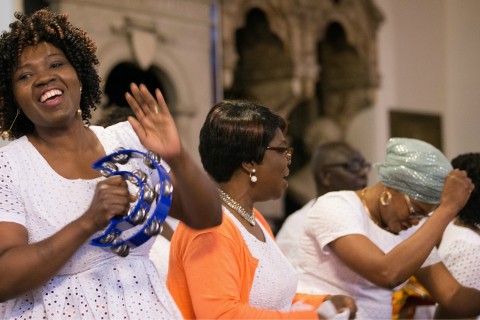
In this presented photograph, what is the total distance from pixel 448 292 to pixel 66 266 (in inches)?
79.3

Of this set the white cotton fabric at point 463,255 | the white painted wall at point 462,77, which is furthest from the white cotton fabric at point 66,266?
the white painted wall at point 462,77

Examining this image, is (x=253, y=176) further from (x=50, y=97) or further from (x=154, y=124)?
(x=50, y=97)

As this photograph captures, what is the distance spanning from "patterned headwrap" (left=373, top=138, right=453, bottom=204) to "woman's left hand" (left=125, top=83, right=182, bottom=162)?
150 centimetres

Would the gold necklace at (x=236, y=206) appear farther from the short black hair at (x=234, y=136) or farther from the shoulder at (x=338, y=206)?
the shoulder at (x=338, y=206)

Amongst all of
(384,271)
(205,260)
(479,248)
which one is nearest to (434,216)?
(384,271)

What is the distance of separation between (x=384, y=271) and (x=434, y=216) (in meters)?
0.29

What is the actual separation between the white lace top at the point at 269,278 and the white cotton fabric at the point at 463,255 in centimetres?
132

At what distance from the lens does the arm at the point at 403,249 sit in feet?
9.57

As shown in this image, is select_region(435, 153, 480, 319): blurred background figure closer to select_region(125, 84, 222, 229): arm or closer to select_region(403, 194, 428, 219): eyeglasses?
select_region(403, 194, 428, 219): eyeglasses

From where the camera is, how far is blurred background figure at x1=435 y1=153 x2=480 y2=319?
3.56 m

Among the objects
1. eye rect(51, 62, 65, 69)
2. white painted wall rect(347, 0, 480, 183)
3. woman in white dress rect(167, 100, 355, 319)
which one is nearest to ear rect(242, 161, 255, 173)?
woman in white dress rect(167, 100, 355, 319)

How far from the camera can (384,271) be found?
9.65ft

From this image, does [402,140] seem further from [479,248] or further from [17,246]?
[17,246]

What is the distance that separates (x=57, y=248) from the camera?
180cm
